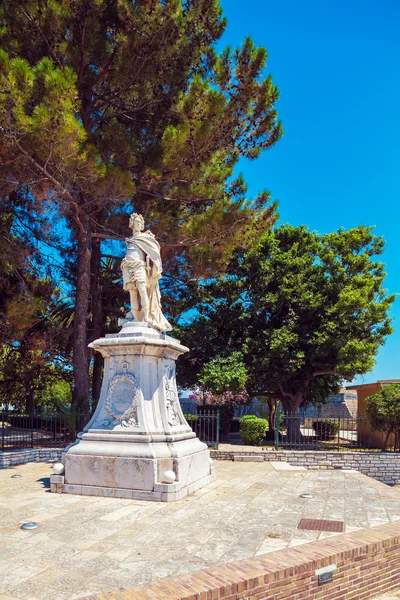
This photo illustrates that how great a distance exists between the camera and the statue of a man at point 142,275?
840cm

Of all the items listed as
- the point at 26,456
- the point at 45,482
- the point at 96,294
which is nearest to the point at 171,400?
the point at 45,482

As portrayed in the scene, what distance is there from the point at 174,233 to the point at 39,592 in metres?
11.5

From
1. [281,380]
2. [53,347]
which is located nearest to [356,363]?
[281,380]

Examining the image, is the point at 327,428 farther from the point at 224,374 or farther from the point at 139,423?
the point at 139,423

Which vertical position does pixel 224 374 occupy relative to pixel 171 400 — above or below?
above

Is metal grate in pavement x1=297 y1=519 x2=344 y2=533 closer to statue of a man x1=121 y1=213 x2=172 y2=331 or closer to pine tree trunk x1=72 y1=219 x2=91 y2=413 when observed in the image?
statue of a man x1=121 y1=213 x2=172 y2=331

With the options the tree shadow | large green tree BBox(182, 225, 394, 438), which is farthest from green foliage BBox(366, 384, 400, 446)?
the tree shadow

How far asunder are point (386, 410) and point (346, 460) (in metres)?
2.98

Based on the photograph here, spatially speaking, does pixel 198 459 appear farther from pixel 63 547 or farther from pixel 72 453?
pixel 63 547

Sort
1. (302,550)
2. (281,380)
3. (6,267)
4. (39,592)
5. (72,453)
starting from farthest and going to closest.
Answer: (281,380)
(6,267)
(72,453)
(302,550)
(39,592)

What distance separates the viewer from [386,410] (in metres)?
14.8

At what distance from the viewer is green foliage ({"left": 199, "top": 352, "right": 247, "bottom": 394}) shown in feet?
55.7

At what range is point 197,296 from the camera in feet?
62.0

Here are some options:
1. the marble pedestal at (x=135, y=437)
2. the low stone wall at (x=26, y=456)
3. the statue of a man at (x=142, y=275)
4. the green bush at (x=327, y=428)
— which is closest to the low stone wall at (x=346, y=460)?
the low stone wall at (x=26, y=456)
